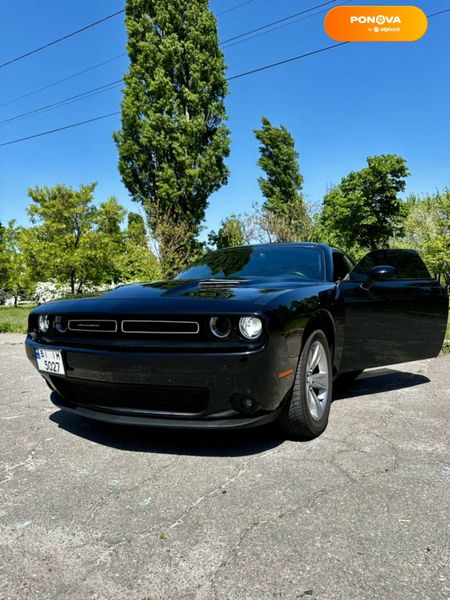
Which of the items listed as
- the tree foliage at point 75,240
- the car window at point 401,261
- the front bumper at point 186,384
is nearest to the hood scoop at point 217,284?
the front bumper at point 186,384

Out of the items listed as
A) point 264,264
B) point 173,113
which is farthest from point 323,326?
point 173,113

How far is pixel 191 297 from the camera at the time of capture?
2.54 meters

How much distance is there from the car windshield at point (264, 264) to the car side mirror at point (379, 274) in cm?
36

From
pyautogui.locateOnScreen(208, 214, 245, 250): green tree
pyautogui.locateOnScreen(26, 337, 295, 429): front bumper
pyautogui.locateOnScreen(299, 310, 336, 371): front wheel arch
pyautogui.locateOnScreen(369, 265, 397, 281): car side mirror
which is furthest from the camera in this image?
pyautogui.locateOnScreen(208, 214, 245, 250): green tree

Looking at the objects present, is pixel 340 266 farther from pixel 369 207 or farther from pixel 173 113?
pixel 369 207

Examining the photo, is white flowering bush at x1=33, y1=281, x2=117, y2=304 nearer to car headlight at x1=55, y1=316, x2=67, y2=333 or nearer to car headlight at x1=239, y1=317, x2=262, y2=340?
car headlight at x1=55, y1=316, x2=67, y2=333

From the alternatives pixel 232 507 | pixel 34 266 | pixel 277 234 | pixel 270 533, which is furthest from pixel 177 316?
pixel 277 234

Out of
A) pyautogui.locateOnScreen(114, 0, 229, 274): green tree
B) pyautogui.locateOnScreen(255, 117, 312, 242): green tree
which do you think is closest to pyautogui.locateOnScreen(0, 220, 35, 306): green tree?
pyautogui.locateOnScreen(114, 0, 229, 274): green tree

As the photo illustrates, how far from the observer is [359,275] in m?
3.62

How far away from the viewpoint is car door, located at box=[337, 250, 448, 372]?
3504 mm

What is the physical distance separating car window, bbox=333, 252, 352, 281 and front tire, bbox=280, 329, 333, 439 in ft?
2.75

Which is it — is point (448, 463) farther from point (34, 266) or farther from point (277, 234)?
point (277, 234)

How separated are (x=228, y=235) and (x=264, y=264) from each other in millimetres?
21807

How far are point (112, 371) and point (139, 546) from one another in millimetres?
978
